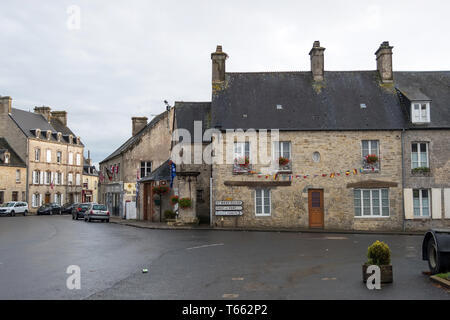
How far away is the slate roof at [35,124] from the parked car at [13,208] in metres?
9.72

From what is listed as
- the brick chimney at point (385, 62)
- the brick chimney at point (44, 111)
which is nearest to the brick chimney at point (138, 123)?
the brick chimney at point (385, 62)

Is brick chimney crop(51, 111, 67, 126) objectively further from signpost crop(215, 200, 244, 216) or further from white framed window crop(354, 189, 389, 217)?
white framed window crop(354, 189, 389, 217)

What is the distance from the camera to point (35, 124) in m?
55.8

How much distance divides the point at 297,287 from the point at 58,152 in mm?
55396

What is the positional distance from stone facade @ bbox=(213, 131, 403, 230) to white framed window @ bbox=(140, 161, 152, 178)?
36.4 ft

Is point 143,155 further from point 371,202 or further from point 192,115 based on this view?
point 371,202

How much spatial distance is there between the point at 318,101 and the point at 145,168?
1503 cm

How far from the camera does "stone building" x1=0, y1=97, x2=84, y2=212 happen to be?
52.4 meters

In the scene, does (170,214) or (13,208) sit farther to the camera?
(13,208)

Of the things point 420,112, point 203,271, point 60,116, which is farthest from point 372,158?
point 60,116

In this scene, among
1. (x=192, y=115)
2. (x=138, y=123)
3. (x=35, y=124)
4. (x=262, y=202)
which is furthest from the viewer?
(x=35, y=124)

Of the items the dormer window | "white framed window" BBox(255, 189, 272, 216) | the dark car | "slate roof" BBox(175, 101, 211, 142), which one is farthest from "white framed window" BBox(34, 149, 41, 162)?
the dormer window

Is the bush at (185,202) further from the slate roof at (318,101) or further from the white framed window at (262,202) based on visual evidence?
the slate roof at (318,101)
